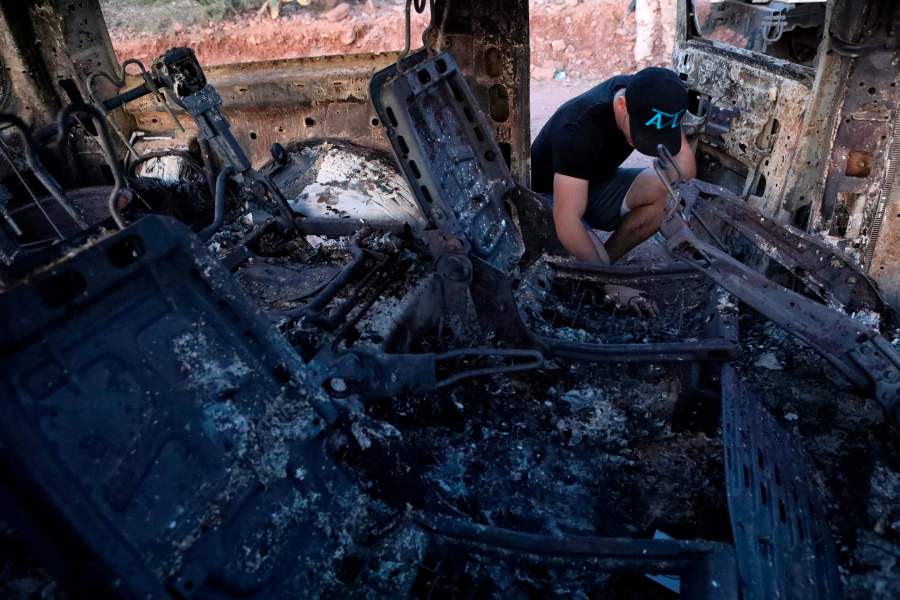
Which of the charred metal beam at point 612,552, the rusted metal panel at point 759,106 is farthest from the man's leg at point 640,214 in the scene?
the charred metal beam at point 612,552

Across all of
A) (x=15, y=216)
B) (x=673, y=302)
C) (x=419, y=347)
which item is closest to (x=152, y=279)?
(x=419, y=347)

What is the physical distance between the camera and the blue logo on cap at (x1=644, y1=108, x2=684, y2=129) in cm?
324

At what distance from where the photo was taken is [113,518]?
1.43 metres

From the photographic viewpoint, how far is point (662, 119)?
3.26 metres

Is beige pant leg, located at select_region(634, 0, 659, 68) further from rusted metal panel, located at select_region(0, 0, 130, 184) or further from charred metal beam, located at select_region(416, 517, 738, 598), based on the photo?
charred metal beam, located at select_region(416, 517, 738, 598)

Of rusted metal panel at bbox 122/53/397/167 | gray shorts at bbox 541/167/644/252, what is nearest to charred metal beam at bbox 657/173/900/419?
gray shorts at bbox 541/167/644/252

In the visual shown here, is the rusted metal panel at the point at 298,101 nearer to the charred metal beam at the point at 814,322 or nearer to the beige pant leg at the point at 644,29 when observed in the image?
the charred metal beam at the point at 814,322

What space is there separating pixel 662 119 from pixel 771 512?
2006 mm

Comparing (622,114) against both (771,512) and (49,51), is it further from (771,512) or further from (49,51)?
(49,51)

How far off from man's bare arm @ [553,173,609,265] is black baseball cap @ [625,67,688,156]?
39 cm

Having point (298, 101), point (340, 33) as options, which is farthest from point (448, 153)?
point (340, 33)

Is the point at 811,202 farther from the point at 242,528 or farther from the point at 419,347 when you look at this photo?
the point at 242,528

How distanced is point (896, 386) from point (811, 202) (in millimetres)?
1682

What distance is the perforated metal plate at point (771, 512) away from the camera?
6.35 feet
